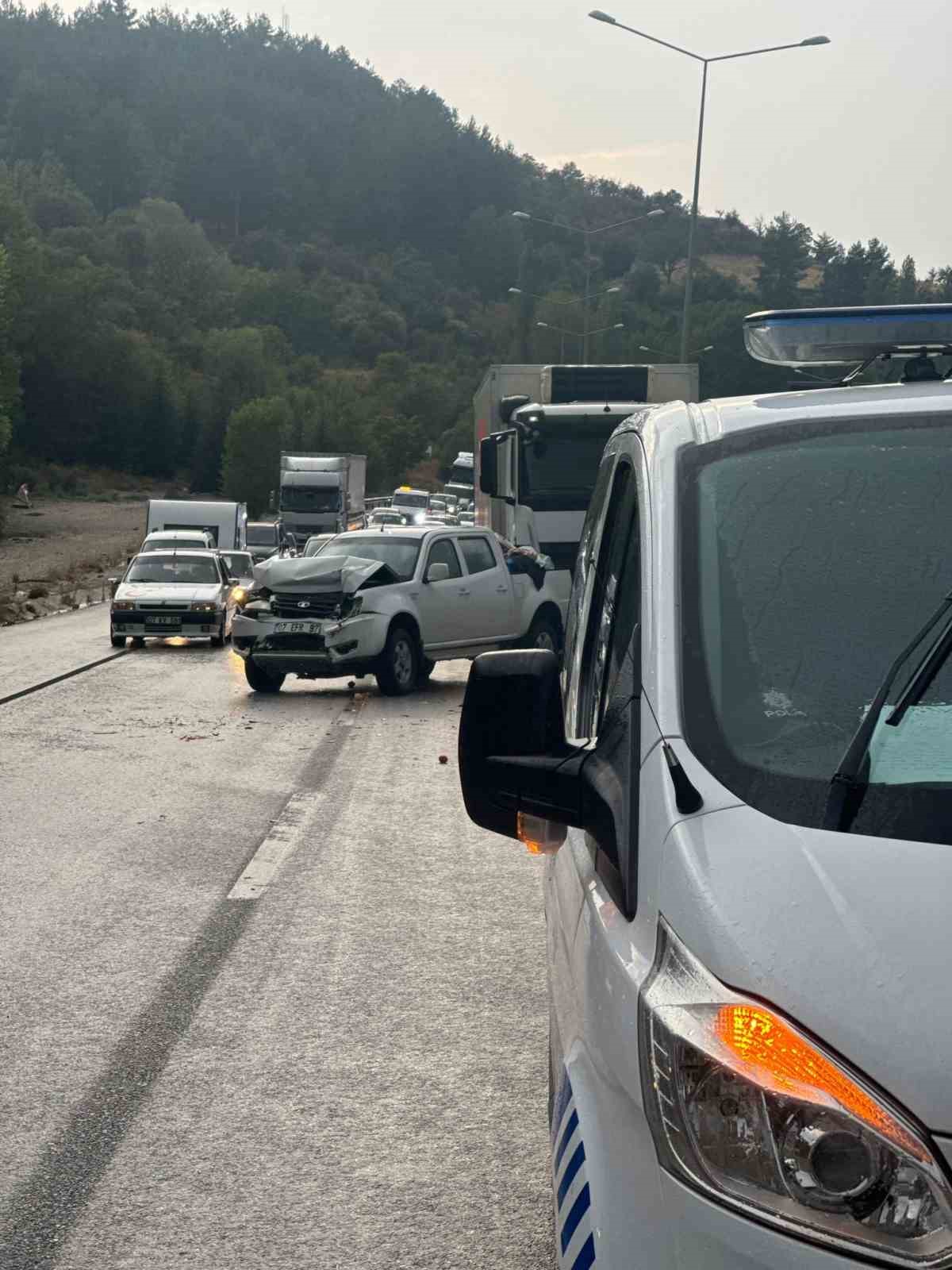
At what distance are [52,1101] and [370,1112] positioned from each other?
923 millimetres

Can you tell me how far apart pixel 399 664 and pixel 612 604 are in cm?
1686

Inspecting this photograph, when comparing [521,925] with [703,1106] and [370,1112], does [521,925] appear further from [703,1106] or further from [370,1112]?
[703,1106]

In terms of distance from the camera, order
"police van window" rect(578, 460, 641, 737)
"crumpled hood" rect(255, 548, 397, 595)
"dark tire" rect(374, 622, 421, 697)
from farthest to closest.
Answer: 1. "crumpled hood" rect(255, 548, 397, 595)
2. "dark tire" rect(374, 622, 421, 697)
3. "police van window" rect(578, 460, 641, 737)

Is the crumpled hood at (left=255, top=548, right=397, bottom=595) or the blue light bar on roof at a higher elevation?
the blue light bar on roof

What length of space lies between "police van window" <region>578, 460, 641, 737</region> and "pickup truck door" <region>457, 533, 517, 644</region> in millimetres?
17934

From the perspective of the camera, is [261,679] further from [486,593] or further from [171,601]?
[171,601]

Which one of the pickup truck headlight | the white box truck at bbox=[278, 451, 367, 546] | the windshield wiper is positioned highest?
the windshield wiper

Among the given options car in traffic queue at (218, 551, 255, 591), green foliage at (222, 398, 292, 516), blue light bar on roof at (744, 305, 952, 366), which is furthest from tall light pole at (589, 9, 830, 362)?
green foliage at (222, 398, 292, 516)

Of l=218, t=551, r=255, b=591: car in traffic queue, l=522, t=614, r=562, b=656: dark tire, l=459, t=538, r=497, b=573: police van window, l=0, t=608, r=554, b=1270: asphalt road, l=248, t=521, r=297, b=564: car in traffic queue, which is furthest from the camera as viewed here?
l=248, t=521, r=297, b=564: car in traffic queue

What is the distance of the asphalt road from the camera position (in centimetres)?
448

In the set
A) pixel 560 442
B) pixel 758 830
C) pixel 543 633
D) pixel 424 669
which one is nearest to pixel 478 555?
pixel 543 633

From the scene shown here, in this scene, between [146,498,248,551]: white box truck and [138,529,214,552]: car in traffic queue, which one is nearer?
[138,529,214,552]: car in traffic queue

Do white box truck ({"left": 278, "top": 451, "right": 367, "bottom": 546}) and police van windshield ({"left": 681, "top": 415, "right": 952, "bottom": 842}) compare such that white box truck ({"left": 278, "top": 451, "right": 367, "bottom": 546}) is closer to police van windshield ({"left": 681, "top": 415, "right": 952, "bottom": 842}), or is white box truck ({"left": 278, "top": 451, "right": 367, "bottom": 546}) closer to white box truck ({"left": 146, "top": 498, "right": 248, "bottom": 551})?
white box truck ({"left": 146, "top": 498, "right": 248, "bottom": 551})

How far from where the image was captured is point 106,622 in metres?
34.9
